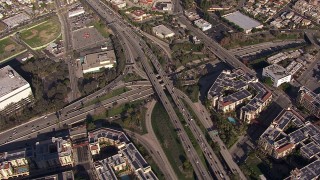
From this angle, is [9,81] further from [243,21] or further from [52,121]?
[243,21]

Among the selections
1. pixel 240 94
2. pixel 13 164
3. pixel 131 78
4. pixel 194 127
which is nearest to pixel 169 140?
pixel 194 127

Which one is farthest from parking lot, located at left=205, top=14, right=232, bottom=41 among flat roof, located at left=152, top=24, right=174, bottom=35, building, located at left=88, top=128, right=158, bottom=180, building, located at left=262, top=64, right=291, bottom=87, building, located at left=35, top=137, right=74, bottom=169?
building, located at left=35, top=137, right=74, bottom=169

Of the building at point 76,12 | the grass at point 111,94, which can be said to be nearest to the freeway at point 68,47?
the building at point 76,12

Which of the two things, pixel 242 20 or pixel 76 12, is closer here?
pixel 242 20

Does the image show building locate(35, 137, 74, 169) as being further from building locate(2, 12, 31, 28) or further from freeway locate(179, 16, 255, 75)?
building locate(2, 12, 31, 28)

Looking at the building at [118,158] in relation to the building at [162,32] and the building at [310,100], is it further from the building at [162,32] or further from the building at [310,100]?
the building at [162,32]
